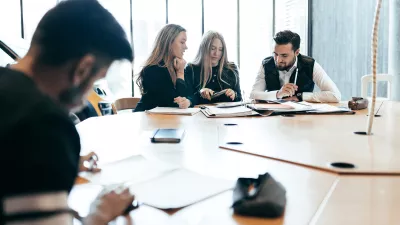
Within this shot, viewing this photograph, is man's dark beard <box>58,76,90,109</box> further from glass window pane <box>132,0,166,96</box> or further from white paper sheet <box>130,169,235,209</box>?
glass window pane <box>132,0,166,96</box>

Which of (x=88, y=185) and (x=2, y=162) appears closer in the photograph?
(x=2, y=162)

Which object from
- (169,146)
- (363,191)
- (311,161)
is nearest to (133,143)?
(169,146)

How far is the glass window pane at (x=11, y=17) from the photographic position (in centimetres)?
557

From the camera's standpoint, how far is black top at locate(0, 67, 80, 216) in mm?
489

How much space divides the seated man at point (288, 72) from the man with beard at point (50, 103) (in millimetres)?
2752

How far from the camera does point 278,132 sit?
1.74m

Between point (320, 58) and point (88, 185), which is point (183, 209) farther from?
point (320, 58)

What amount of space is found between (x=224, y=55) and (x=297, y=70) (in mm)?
719

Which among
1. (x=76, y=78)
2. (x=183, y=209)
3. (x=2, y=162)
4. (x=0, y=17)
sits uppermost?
(x=0, y=17)

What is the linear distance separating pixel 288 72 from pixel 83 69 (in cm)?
317

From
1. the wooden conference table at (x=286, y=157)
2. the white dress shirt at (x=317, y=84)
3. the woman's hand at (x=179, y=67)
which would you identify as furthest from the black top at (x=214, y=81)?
the wooden conference table at (x=286, y=157)

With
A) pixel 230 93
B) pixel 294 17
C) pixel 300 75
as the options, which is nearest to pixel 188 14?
pixel 294 17

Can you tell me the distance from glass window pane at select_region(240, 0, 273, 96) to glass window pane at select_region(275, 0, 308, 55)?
0.15m

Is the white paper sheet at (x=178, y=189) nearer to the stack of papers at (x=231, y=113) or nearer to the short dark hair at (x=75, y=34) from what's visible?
the short dark hair at (x=75, y=34)
